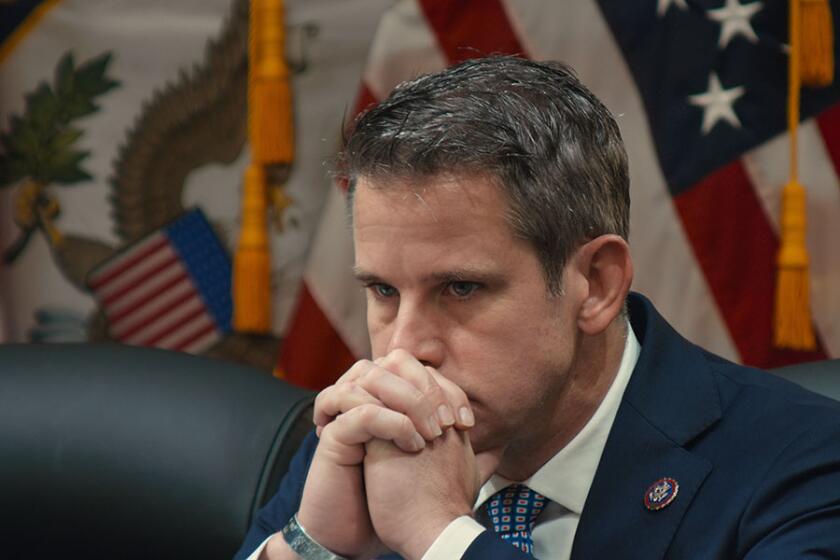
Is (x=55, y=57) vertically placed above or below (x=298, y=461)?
above

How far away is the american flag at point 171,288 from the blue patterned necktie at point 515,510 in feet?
5.52

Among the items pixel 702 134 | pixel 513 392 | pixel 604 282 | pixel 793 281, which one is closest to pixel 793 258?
pixel 793 281

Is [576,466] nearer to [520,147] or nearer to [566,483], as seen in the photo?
[566,483]

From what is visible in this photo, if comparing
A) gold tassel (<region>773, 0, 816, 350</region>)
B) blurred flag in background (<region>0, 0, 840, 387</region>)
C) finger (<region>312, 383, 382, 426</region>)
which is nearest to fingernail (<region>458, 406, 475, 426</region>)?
finger (<region>312, 383, 382, 426</region>)

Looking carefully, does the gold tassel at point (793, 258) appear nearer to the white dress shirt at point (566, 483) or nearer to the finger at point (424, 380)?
the white dress shirt at point (566, 483)

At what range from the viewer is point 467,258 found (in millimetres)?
1764

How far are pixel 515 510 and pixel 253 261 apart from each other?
1.46 m

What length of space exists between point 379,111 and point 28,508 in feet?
3.54

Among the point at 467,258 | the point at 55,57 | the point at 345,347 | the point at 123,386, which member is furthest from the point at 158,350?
the point at 55,57

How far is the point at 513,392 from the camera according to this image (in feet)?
5.95

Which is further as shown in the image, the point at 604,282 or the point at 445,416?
the point at 604,282

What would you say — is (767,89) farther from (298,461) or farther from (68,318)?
A: (68,318)

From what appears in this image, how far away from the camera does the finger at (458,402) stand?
1.75 m

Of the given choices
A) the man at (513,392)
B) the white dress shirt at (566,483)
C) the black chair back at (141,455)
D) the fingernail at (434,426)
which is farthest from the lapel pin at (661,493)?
the black chair back at (141,455)
